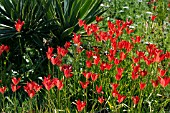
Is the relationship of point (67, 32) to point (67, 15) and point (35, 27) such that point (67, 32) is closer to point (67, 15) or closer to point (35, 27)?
point (67, 15)

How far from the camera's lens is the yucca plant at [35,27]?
4.73 meters

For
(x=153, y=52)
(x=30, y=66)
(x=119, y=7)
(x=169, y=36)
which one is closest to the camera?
A: (x=153, y=52)

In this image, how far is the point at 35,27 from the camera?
4859mm

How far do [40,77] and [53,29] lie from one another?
62 cm

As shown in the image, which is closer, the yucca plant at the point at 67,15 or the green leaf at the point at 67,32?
the green leaf at the point at 67,32

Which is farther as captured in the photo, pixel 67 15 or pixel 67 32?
pixel 67 15

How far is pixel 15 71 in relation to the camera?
4809 millimetres

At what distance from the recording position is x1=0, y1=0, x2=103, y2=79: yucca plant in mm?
4727

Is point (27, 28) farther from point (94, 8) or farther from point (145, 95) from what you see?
point (145, 95)

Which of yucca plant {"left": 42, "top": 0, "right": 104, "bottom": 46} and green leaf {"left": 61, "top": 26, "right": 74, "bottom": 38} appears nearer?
green leaf {"left": 61, "top": 26, "right": 74, "bottom": 38}

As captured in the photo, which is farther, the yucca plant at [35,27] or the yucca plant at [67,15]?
the yucca plant at [67,15]

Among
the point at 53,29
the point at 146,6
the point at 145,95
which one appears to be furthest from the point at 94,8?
the point at 146,6

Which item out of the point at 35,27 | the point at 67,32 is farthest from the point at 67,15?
the point at 35,27

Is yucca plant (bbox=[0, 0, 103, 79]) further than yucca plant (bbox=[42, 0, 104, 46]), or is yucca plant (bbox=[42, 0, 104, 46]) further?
yucca plant (bbox=[42, 0, 104, 46])
